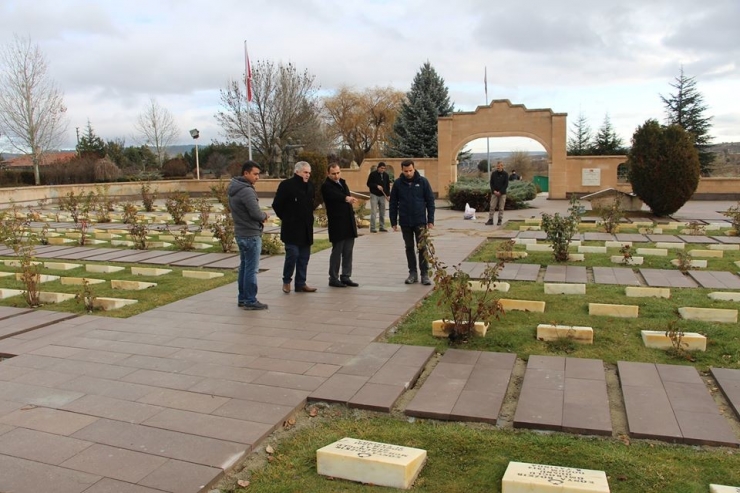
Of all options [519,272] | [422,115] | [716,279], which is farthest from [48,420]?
[422,115]

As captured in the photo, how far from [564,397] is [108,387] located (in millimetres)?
3278

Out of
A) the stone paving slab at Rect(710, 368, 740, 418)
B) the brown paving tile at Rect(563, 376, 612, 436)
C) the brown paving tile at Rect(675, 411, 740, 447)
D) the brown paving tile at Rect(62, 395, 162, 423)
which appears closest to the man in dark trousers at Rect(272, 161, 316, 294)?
the brown paving tile at Rect(62, 395, 162, 423)

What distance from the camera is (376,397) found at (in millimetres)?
4035

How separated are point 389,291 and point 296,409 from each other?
12.1 feet

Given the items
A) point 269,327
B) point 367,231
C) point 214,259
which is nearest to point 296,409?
point 269,327

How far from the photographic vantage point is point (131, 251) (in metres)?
11.4

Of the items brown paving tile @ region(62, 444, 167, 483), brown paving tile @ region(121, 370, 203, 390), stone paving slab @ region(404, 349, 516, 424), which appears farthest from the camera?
brown paving tile @ region(121, 370, 203, 390)

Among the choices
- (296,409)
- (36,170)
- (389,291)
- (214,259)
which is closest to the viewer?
(296,409)

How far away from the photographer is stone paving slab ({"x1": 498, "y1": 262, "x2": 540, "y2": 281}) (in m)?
8.11

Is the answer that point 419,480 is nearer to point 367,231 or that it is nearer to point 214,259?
point 214,259

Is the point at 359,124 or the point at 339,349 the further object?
the point at 359,124

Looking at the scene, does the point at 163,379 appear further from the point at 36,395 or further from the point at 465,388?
the point at 465,388

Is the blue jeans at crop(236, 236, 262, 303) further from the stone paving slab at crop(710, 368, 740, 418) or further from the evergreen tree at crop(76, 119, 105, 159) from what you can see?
the evergreen tree at crop(76, 119, 105, 159)

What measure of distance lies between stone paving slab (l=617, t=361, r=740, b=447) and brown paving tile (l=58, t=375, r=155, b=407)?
3305mm
